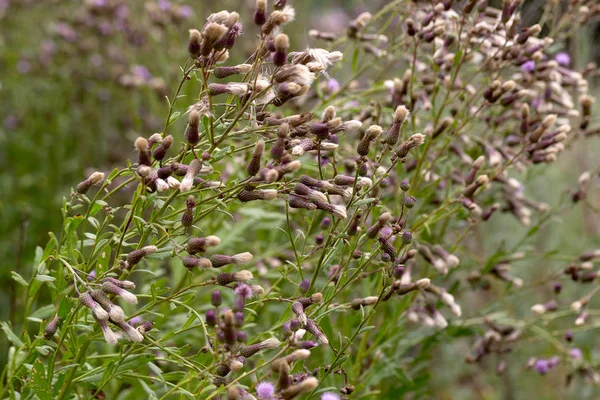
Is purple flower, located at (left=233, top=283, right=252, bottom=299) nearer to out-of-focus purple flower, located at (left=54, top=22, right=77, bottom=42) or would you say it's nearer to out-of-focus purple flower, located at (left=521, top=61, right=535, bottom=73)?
out-of-focus purple flower, located at (left=521, top=61, right=535, bottom=73)

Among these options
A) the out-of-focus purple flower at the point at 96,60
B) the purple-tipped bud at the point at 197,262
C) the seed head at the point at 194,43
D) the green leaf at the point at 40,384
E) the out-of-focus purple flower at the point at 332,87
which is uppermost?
the seed head at the point at 194,43

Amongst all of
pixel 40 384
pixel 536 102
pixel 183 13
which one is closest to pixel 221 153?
pixel 40 384

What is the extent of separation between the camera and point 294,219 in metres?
2.96

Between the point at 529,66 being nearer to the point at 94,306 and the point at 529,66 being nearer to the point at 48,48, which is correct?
the point at 94,306

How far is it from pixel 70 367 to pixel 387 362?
3.82 ft

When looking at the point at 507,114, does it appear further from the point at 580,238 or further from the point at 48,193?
the point at 48,193

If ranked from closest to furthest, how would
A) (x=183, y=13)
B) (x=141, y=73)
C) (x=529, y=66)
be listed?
(x=529, y=66)
(x=183, y=13)
(x=141, y=73)

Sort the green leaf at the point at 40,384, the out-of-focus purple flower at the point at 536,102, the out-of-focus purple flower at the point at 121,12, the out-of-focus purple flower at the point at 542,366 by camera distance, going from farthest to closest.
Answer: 1. the out-of-focus purple flower at the point at 121,12
2. the out-of-focus purple flower at the point at 542,366
3. the out-of-focus purple flower at the point at 536,102
4. the green leaf at the point at 40,384

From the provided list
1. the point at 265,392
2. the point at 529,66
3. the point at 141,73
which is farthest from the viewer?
the point at 141,73

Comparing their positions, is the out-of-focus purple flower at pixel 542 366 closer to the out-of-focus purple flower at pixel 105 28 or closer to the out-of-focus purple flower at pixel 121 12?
the out-of-focus purple flower at pixel 121 12

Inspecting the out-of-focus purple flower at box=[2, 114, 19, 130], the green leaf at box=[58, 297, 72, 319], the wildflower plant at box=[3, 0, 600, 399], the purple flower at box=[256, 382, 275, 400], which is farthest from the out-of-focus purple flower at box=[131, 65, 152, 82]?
the purple flower at box=[256, 382, 275, 400]

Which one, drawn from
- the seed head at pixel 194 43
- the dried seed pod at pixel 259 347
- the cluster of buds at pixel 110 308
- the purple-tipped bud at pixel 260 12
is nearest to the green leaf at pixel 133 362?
the cluster of buds at pixel 110 308

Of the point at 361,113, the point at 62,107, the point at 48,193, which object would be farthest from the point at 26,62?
the point at 361,113

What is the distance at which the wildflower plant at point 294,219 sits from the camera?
1.68 metres
